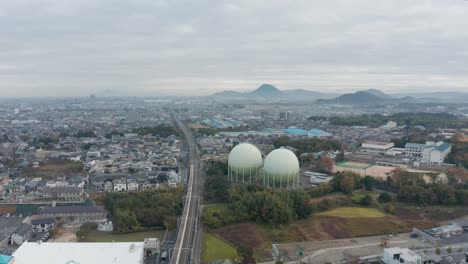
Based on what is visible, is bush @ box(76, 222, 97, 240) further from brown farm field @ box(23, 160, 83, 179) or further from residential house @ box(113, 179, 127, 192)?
brown farm field @ box(23, 160, 83, 179)

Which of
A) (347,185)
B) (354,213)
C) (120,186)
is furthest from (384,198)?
(120,186)

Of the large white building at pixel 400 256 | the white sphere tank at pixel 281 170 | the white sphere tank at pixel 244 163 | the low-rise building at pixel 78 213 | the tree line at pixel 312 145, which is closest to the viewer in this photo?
the large white building at pixel 400 256

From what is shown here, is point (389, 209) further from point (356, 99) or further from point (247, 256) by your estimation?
point (356, 99)

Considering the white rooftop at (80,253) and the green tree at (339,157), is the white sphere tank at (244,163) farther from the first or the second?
the white rooftop at (80,253)

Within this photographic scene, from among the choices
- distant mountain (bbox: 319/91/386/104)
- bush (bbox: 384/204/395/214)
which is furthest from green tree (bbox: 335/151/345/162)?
distant mountain (bbox: 319/91/386/104)

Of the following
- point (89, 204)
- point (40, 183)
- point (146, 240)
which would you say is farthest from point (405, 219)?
point (40, 183)

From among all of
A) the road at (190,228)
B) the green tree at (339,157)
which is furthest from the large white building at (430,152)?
the road at (190,228)

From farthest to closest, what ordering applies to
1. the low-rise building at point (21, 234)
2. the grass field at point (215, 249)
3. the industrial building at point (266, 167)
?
the industrial building at point (266, 167) < the low-rise building at point (21, 234) < the grass field at point (215, 249)
